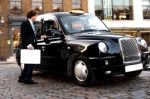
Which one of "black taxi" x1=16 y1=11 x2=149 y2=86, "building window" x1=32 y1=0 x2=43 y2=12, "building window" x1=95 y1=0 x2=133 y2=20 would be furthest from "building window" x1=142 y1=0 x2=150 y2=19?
"black taxi" x1=16 y1=11 x2=149 y2=86

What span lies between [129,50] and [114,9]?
35.7m

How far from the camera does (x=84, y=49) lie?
27.7 ft

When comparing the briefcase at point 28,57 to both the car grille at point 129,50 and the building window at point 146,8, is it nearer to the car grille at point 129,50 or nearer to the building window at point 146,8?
the car grille at point 129,50

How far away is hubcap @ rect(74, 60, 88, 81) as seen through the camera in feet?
27.9

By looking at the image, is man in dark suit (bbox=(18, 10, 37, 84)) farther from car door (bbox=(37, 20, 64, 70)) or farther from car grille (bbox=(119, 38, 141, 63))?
car grille (bbox=(119, 38, 141, 63))

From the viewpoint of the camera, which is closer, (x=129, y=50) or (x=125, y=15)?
(x=129, y=50)

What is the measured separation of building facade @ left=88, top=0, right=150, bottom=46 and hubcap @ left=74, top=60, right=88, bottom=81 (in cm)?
3367

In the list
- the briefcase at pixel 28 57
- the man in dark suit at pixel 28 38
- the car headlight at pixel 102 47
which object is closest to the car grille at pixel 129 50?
the car headlight at pixel 102 47

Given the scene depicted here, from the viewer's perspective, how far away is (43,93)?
7926 mm

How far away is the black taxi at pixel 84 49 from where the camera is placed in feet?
27.0

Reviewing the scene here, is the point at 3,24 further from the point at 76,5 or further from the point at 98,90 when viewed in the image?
the point at 98,90

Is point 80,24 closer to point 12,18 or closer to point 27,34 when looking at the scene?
point 27,34

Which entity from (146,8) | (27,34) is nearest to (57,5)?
(146,8)

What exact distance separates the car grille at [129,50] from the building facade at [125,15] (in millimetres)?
33467
